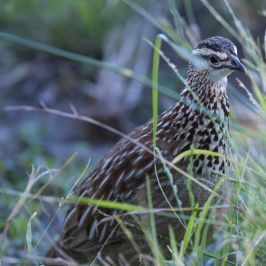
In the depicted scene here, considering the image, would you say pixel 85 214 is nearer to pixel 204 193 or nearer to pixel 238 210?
pixel 204 193

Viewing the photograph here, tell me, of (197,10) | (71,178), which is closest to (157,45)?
(71,178)

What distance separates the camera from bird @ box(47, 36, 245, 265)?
13.6ft

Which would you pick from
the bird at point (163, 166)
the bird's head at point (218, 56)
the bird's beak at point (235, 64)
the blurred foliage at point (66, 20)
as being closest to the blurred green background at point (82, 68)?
the blurred foliage at point (66, 20)

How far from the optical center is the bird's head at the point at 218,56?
4.15 m

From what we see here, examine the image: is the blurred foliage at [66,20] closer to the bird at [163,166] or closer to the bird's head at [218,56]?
the bird at [163,166]

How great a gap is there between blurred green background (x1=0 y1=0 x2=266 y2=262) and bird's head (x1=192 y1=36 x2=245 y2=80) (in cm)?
271

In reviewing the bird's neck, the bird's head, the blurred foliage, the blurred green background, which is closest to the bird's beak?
the bird's head

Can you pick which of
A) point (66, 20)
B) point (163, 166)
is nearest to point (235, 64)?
point (163, 166)

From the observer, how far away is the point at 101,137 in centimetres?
741

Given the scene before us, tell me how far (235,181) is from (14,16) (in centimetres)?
458

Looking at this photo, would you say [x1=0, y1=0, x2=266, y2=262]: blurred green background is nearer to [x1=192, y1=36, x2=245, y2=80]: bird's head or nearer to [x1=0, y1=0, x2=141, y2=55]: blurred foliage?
[x1=0, y1=0, x2=141, y2=55]: blurred foliage

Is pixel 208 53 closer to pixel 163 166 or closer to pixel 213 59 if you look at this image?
pixel 213 59

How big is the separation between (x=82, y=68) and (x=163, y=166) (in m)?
4.23

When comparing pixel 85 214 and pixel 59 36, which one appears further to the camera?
pixel 59 36
